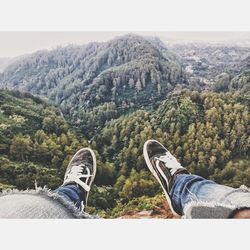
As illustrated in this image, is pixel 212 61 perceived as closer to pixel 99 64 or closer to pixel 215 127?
pixel 215 127

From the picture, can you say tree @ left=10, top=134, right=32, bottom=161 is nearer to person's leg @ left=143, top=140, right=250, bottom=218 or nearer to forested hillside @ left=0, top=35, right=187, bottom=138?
forested hillside @ left=0, top=35, right=187, bottom=138

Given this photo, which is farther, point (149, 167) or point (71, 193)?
point (149, 167)

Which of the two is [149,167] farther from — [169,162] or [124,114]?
[124,114]

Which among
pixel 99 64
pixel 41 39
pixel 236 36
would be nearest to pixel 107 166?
pixel 99 64

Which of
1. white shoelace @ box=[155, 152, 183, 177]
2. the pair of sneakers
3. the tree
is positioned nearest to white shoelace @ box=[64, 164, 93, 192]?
the pair of sneakers

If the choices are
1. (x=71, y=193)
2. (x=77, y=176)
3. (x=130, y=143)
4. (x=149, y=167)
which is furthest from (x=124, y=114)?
(x=71, y=193)

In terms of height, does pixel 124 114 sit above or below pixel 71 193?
above

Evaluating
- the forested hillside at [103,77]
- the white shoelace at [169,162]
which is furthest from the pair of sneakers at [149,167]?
the forested hillside at [103,77]
